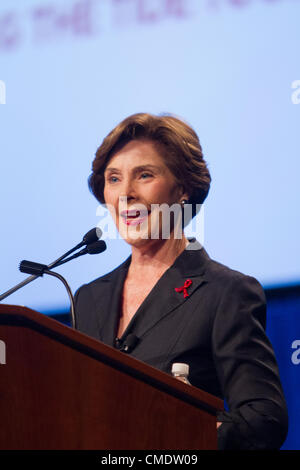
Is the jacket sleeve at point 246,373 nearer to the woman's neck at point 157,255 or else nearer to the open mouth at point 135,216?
the woman's neck at point 157,255

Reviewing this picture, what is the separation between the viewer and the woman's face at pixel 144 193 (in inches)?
99.3

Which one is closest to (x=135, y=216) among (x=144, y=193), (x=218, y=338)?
(x=144, y=193)

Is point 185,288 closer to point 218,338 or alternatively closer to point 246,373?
point 218,338

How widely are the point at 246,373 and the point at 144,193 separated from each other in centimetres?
79

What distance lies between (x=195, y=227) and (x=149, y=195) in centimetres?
31

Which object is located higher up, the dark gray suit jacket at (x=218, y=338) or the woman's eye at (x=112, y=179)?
the woman's eye at (x=112, y=179)

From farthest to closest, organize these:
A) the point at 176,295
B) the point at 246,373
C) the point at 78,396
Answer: the point at 176,295, the point at 246,373, the point at 78,396

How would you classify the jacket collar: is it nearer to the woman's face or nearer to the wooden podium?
the woman's face

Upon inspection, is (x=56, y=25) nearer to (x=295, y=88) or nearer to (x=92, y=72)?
(x=92, y=72)

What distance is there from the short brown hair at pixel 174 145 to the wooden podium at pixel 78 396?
125 cm

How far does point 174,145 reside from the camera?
2.53 meters

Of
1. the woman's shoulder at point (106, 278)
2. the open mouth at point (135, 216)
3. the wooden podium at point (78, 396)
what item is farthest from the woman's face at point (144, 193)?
the wooden podium at point (78, 396)
